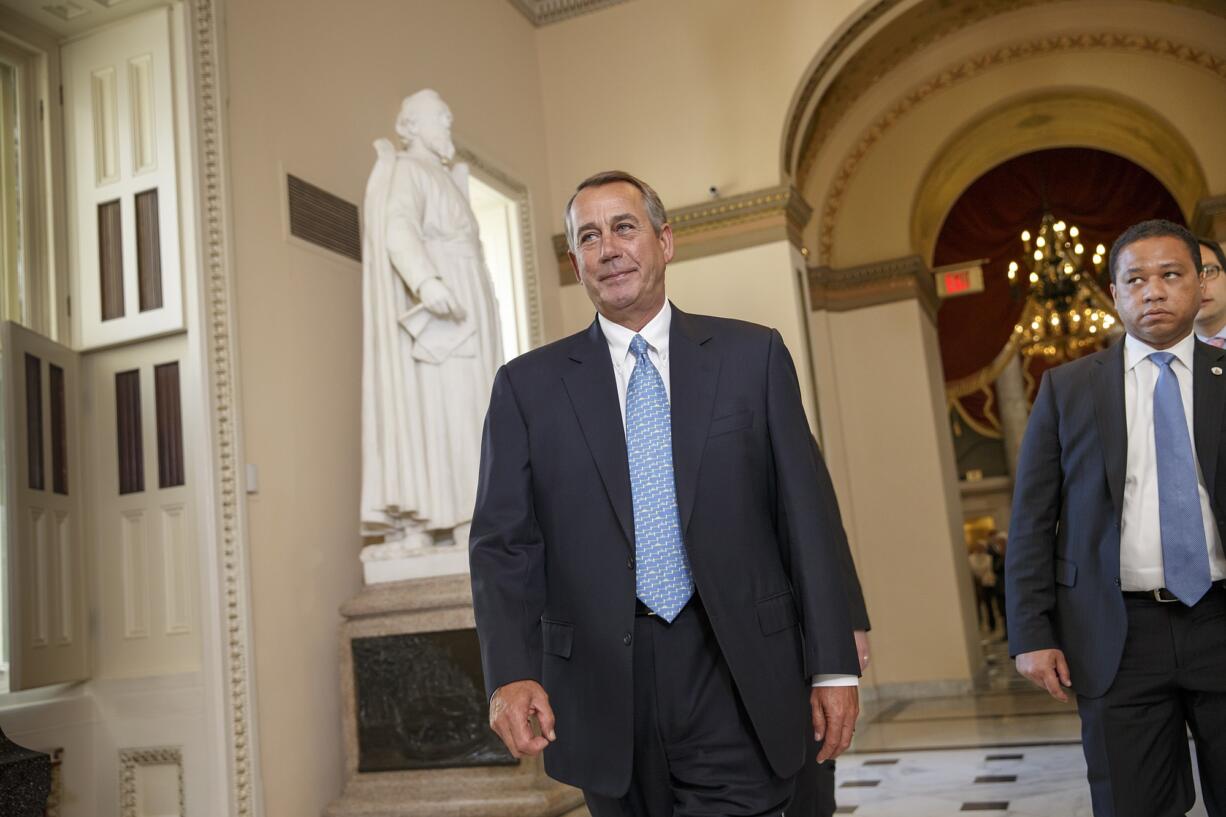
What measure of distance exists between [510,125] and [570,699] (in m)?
6.65

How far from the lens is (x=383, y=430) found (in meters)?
5.15

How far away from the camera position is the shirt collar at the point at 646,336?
2.18 meters

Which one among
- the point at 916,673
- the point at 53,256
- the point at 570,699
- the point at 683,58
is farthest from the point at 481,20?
the point at 570,699

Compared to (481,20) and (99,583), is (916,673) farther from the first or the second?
(99,583)

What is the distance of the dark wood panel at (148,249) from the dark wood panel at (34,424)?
1.59 feet

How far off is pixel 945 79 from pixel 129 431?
767 cm

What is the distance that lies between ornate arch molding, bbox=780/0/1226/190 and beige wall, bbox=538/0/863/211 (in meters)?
0.24

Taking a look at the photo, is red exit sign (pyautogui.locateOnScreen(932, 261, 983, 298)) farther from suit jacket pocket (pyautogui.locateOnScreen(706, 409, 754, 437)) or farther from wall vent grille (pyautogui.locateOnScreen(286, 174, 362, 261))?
suit jacket pocket (pyautogui.locateOnScreen(706, 409, 754, 437))

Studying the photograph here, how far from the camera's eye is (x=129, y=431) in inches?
194

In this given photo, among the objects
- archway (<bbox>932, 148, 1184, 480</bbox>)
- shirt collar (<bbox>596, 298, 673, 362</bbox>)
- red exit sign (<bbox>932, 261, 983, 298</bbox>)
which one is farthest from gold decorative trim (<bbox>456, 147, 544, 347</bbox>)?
shirt collar (<bbox>596, 298, 673, 362</bbox>)

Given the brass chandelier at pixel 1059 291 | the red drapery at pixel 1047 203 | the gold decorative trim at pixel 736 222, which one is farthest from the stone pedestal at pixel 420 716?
the red drapery at pixel 1047 203

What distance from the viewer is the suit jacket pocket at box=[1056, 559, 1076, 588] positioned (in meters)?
2.69

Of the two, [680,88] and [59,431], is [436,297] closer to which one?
[59,431]

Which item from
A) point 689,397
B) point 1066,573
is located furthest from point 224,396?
point 1066,573
